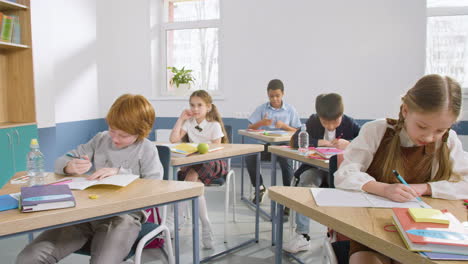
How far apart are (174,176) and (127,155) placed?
519mm

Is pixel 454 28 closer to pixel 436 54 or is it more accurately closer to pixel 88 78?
pixel 436 54

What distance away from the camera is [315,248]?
2385mm

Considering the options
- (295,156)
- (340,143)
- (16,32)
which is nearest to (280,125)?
(340,143)

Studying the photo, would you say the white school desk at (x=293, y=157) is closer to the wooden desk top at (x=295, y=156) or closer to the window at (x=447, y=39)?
the wooden desk top at (x=295, y=156)

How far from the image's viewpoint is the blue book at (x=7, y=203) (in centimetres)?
106

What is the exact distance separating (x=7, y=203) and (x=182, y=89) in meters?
4.33

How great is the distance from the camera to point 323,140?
2396 millimetres

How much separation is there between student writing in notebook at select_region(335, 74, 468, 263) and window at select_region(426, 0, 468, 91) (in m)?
3.56

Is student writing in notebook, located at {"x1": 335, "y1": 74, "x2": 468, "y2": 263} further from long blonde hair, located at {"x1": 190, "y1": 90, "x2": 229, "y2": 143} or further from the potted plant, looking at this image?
the potted plant

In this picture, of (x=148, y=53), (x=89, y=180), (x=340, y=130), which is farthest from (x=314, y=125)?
(x=148, y=53)

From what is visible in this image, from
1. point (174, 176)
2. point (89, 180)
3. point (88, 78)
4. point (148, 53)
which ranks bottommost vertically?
point (174, 176)

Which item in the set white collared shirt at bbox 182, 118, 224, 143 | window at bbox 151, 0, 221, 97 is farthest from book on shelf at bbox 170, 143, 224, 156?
window at bbox 151, 0, 221, 97

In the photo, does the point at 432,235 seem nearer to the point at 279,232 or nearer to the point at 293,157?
the point at 279,232

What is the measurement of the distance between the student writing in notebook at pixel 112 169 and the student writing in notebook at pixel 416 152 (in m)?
0.82
